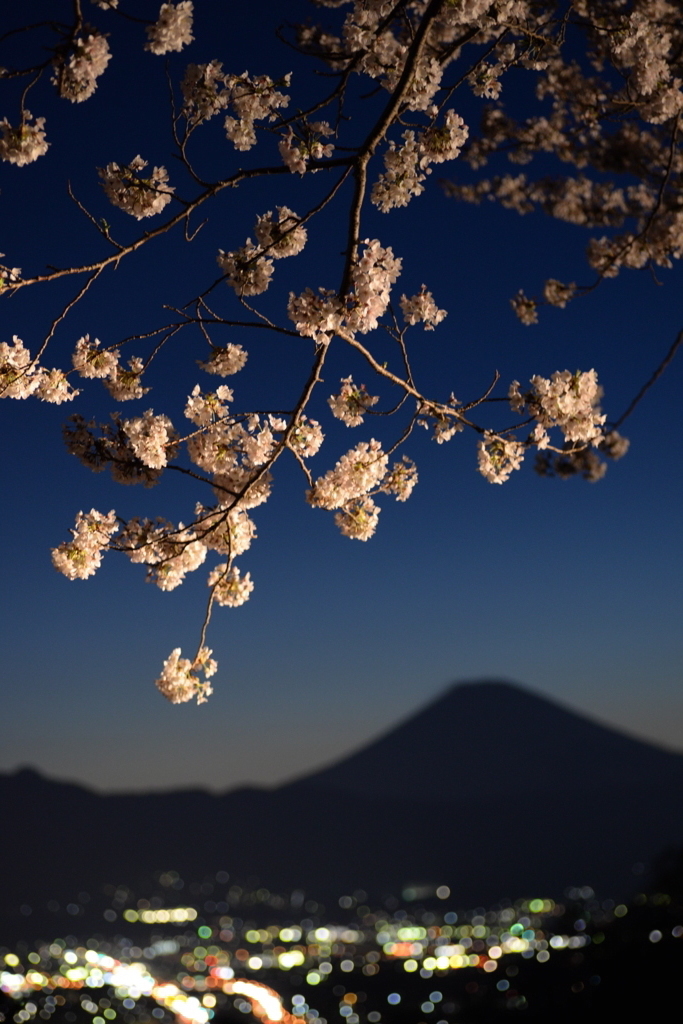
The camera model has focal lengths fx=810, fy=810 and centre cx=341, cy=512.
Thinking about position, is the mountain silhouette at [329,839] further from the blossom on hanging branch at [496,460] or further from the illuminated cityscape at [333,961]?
the blossom on hanging branch at [496,460]

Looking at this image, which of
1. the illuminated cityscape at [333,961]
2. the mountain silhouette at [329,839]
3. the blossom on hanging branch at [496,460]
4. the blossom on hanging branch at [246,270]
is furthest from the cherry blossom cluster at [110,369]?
the mountain silhouette at [329,839]

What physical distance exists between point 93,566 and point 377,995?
51.8 m

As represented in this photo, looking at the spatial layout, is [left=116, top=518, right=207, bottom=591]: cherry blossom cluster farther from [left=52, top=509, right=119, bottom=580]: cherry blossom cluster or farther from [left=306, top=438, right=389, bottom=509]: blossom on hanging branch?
[left=306, top=438, right=389, bottom=509]: blossom on hanging branch

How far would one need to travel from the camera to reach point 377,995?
4716 cm

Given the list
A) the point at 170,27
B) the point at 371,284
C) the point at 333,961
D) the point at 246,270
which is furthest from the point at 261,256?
the point at 333,961

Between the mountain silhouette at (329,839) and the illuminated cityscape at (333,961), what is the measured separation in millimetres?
15081

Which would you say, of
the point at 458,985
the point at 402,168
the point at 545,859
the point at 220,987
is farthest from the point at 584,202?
the point at 545,859

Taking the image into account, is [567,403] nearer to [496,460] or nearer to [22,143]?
[496,460]

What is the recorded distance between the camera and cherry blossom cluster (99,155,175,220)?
305 centimetres

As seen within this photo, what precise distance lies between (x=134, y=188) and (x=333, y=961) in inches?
2629

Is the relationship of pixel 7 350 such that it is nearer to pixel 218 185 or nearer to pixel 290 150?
pixel 218 185

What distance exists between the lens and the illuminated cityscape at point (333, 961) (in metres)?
31.1

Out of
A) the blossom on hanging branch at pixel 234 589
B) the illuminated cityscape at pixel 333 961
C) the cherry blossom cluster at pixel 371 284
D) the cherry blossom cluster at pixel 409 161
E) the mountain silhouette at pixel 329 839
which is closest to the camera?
the cherry blossom cluster at pixel 371 284

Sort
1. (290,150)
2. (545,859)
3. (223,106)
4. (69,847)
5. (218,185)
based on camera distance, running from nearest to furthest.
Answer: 1. (218,185)
2. (290,150)
3. (223,106)
4. (545,859)
5. (69,847)
